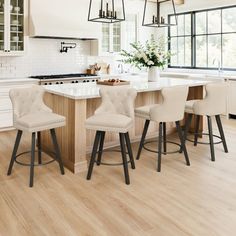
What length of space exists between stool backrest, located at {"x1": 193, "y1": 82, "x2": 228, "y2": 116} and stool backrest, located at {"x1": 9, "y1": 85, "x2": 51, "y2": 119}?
1.93m

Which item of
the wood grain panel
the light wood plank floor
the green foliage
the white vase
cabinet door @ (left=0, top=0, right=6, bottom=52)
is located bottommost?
the light wood plank floor

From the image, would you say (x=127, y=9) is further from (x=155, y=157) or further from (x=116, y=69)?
(x=155, y=157)

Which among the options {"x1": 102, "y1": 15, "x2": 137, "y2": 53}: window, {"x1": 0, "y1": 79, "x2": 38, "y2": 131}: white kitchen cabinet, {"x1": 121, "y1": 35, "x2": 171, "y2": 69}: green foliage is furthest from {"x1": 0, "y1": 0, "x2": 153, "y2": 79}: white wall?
{"x1": 121, "y1": 35, "x2": 171, "y2": 69}: green foliage

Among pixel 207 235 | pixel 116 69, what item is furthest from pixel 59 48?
pixel 207 235

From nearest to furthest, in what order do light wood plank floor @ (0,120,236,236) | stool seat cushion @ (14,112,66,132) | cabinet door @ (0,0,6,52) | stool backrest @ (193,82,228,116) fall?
light wood plank floor @ (0,120,236,236), stool seat cushion @ (14,112,66,132), stool backrest @ (193,82,228,116), cabinet door @ (0,0,6,52)

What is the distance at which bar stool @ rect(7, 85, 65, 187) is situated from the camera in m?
3.25

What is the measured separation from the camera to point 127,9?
303 inches

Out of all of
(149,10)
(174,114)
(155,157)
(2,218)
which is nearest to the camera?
(2,218)

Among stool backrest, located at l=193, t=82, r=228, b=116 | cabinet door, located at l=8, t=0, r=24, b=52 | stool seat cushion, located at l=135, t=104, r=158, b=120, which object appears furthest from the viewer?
cabinet door, located at l=8, t=0, r=24, b=52

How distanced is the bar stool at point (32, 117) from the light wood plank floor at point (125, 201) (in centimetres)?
26

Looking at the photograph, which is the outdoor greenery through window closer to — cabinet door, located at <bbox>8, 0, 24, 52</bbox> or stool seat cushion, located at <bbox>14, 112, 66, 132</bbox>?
cabinet door, located at <bbox>8, 0, 24, 52</bbox>

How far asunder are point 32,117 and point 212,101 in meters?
2.22

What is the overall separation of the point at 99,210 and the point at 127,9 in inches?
239

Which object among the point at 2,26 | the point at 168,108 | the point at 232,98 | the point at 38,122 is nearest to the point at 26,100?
the point at 38,122
